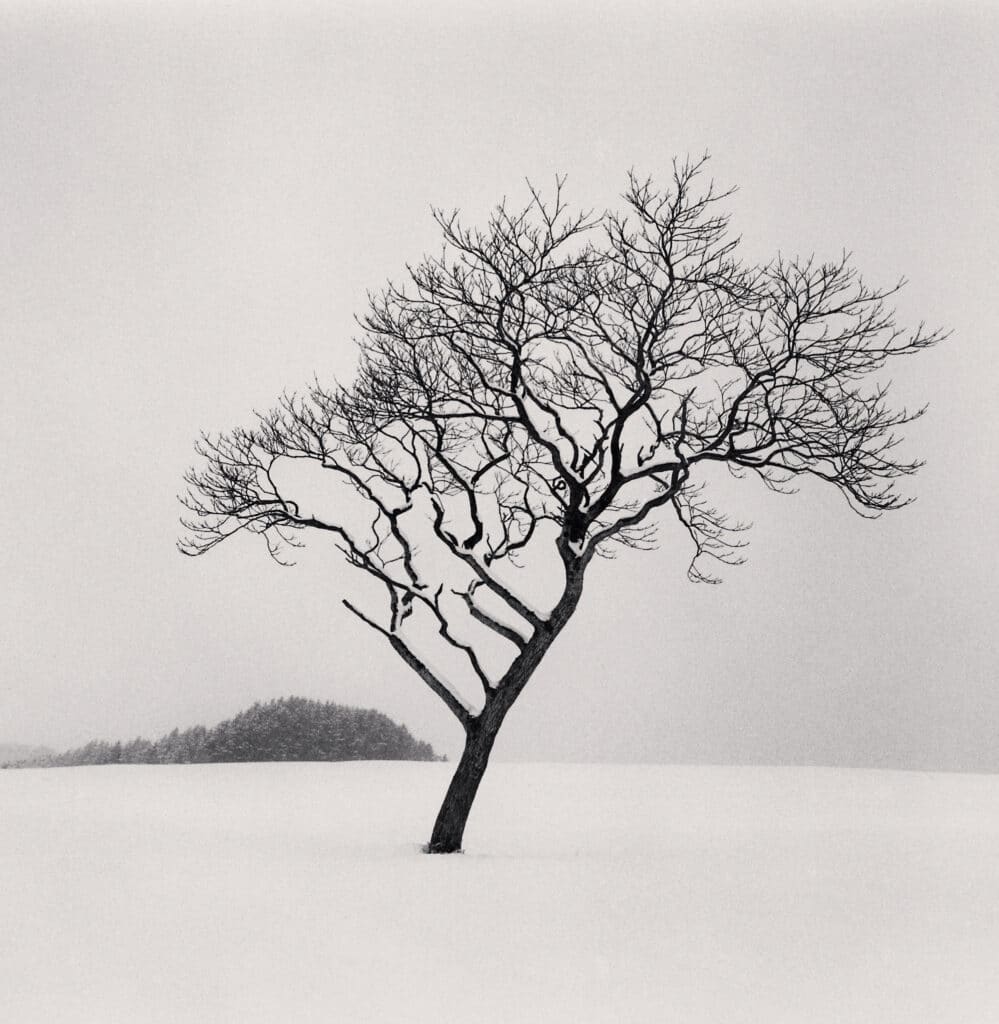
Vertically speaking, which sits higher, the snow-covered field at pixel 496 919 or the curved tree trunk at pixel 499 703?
the curved tree trunk at pixel 499 703

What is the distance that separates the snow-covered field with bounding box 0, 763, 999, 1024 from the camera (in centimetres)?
501

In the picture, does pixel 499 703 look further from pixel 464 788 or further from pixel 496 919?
pixel 496 919

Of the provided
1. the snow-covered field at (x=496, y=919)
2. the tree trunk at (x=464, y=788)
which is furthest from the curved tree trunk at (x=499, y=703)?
the snow-covered field at (x=496, y=919)

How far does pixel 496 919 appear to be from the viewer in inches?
253

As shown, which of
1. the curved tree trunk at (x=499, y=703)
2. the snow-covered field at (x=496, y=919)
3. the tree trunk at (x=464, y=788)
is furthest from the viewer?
the curved tree trunk at (x=499, y=703)

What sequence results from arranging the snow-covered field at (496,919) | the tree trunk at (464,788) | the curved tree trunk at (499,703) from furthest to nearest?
the curved tree trunk at (499,703) < the tree trunk at (464,788) < the snow-covered field at (496,919)

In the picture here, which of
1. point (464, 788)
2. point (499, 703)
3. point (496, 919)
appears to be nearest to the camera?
point (496, 919)

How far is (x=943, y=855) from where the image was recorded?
9477mm

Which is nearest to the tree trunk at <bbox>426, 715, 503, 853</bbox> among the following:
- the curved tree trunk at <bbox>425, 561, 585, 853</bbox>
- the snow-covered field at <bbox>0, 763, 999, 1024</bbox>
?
the curved tree trunk at <bbox>425, 561, 585, 853</bbox>

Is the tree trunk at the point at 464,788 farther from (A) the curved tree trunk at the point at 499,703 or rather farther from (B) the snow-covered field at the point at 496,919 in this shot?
(B) the snow-covered field at the point at 496,919

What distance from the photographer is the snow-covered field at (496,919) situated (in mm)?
5012

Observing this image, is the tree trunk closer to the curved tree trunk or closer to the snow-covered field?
→ the curved tree trunk

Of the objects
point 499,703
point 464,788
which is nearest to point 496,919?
point 464,788

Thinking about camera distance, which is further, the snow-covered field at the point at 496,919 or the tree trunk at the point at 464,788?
the tree trunk at the point at 464,788
